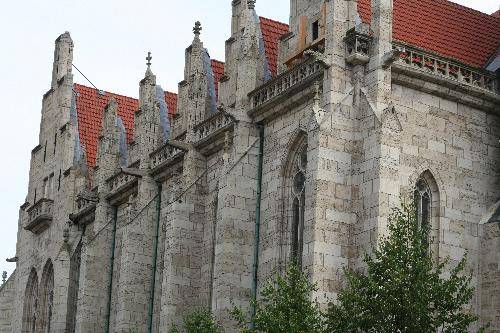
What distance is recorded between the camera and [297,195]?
31500mm

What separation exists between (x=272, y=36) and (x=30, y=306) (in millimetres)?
17475

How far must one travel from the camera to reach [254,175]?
1299 inches

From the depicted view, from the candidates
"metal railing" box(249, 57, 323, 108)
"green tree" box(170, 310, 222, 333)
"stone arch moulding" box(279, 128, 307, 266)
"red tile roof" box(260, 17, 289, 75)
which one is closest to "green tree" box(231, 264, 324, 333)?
"green tree" box(170, 310, 222, 333)

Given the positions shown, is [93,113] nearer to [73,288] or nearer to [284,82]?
[73,288]

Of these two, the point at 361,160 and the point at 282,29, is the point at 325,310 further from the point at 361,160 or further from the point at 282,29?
the point at 282,29

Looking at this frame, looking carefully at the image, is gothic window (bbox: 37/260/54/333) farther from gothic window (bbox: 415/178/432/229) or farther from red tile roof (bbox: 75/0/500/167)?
gothic window (bbox: 415/178/432/229)

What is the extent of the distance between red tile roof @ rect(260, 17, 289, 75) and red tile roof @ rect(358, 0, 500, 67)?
335cm

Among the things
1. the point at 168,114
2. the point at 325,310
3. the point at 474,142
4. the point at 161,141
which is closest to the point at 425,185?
the point at 474,142

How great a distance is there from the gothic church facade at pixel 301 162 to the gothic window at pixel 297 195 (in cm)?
5

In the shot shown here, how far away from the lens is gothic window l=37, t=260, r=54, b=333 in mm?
46562

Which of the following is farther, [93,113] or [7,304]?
[7,304]

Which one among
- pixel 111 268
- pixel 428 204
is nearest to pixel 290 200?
pixel 428 204

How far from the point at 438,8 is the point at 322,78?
6.17 m

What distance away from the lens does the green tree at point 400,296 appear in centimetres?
2425
